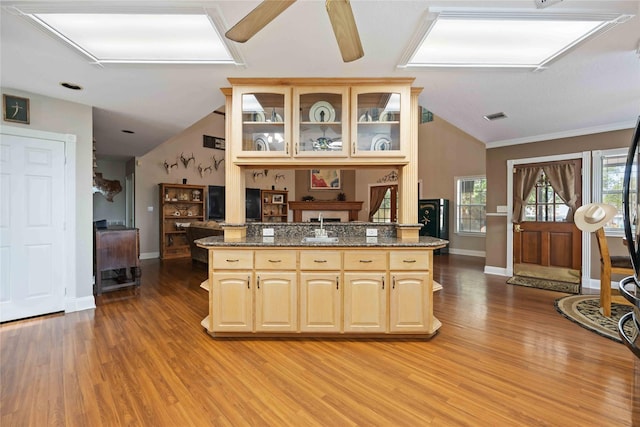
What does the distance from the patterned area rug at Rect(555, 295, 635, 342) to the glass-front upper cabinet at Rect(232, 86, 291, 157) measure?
11.4 feet

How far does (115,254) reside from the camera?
3996 mm

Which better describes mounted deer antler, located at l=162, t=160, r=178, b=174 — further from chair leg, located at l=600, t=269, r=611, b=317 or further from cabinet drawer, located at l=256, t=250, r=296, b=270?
chair leg, located at l=600, t=269, r=611, b=317

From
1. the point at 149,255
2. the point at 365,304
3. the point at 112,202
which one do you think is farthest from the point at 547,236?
the point at 112,202

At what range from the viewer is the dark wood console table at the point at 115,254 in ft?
12.6

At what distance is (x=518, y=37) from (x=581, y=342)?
104 inches

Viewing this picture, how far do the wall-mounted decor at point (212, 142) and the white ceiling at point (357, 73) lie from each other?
3.59 meters

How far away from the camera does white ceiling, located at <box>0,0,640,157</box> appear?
5.97ft

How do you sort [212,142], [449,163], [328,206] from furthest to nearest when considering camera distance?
[328,206] → [212,142] → [449,163]

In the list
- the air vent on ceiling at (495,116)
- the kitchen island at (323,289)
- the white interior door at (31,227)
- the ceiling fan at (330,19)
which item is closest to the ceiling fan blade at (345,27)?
the ceiling fan at (330,19)

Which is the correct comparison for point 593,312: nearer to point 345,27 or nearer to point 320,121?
point 320,121

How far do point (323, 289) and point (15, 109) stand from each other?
12.0 ft

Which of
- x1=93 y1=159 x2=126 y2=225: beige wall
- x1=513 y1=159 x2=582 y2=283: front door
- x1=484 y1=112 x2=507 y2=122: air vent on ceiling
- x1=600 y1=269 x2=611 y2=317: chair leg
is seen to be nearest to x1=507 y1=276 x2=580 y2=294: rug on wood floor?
x1=513 y1=159 x2=582 y2=283: front door

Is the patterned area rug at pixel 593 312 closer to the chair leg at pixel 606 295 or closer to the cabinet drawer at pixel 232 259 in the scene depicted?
the chair leg at pixel 606 295

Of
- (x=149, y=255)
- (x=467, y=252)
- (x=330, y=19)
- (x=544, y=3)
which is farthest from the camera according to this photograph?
(x=467, y=252)
